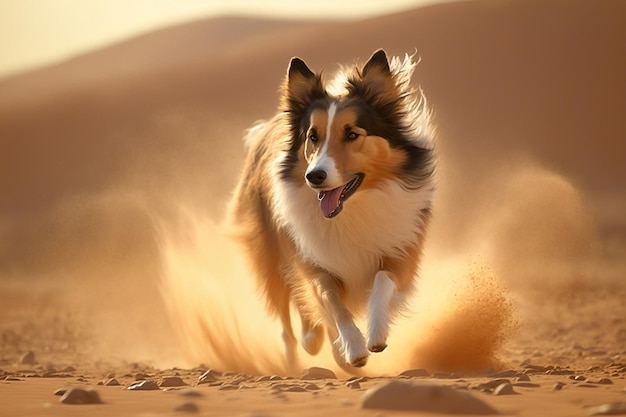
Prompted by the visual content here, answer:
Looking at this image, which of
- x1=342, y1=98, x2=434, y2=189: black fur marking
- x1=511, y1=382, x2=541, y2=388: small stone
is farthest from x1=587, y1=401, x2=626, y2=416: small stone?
x1=342, y1=98, x2=434, y2=189: black fur marking

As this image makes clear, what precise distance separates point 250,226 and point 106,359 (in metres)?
2.19

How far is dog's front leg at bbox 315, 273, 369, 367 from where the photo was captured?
6.31 m

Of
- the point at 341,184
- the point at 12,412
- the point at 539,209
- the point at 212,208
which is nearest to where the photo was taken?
the point at 12,412

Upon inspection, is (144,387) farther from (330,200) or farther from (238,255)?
(238,255)

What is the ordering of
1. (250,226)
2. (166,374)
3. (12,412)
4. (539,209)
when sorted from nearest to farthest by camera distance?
(12,412), (166,374), (250,226), (539,209)

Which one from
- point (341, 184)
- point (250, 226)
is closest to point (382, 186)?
point (341, 184)

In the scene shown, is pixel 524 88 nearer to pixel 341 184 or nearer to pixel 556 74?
pixel 556 74

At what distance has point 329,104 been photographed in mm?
6906

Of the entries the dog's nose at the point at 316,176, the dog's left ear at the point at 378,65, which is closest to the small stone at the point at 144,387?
the dog's nose at the point at 316,176

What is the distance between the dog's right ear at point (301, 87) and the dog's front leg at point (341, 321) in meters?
1.31

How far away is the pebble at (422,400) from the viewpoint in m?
3.94

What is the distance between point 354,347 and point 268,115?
993 inches

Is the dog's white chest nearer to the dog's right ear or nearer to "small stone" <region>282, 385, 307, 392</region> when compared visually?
the dog's right ear

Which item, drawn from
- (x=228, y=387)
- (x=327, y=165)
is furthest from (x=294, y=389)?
(x=327, y=165)
